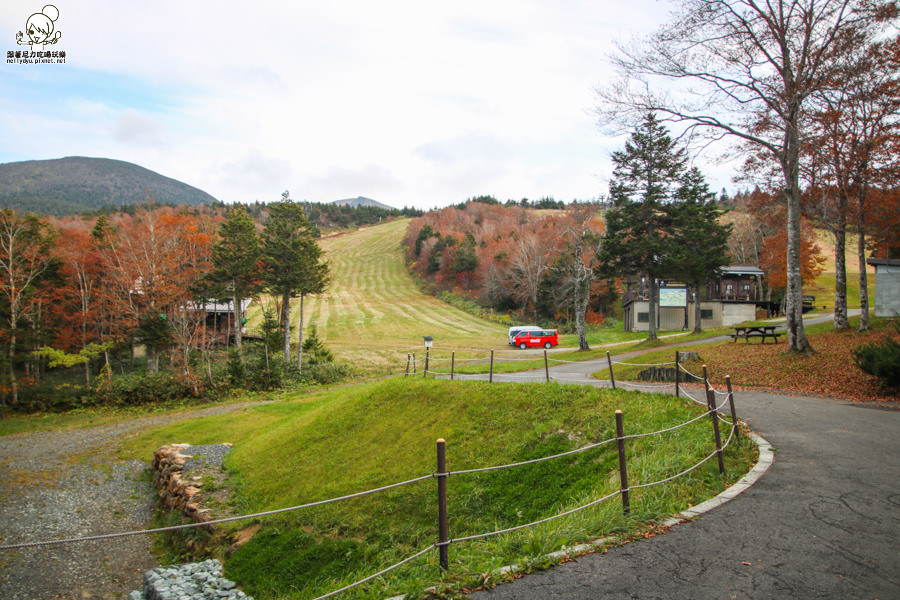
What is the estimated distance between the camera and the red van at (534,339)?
142 ft

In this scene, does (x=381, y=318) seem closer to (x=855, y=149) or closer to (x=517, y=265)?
(x=517, y=265)

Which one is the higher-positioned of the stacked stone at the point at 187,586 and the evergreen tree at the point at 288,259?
the evergreen tree at the point at 288,259

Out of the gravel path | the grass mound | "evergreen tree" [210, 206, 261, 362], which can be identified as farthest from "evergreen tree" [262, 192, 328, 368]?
the grass mound

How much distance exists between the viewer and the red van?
43406mm

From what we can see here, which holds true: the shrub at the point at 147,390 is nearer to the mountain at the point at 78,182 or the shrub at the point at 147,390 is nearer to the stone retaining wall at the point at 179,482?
the stone retaining wall at the point at 179,482

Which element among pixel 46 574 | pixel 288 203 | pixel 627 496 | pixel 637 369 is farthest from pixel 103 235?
pixel 627 496

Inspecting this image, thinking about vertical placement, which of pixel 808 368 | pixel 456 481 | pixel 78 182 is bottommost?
pixel 456 481

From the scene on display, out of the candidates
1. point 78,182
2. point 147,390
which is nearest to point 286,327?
point 147,390

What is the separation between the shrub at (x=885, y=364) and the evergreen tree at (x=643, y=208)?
20.9 m

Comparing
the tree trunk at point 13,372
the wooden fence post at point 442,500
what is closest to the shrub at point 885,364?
the wooden fence post at point 442,500

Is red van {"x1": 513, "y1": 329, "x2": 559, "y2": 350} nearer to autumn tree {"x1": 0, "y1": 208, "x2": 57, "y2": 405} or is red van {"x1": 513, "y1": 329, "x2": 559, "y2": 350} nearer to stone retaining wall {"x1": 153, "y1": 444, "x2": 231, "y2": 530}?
stone retaining wall {"x1": 153, "y1": 444, "x2": 231, "y2": 530}

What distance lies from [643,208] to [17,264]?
42.2 meters

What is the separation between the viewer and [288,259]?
3600cm

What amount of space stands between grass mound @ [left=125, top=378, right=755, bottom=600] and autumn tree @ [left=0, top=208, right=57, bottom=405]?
86.7 ft
